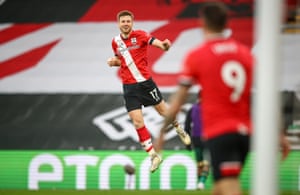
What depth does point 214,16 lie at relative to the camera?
5.53 m

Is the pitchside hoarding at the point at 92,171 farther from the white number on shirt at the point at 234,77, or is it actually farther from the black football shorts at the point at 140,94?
the white number on shirt at the point at 234,77

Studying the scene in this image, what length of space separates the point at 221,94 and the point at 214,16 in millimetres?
564

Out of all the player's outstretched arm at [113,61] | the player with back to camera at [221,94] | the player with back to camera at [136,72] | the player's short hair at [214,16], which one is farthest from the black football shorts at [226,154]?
the player's outstretched arm at [113,61]

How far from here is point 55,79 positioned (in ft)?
47.5

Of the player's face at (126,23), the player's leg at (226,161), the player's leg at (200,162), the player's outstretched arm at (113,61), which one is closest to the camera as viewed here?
the player's leg at (226,161)

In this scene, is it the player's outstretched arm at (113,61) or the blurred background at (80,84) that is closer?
the player's outstretched arm at (113,61)

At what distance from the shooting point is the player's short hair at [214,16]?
217 inches

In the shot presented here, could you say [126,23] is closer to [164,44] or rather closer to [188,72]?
[164,44]

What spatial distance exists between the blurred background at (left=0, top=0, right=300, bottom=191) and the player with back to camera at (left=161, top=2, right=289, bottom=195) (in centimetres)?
840

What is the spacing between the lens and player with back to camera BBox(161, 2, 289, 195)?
5.47 metres

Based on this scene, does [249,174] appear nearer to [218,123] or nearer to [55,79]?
[55,79]

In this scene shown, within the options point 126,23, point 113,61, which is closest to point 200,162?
point 113,61

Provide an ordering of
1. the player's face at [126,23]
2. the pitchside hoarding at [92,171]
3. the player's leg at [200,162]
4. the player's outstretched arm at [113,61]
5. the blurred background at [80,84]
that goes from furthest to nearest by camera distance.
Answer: the blurred background at [80,84] → the pitchside hoarding at [92,171] → the player's leg at [200,162] → the player's outstretched arm at [113,61] → the player's face at [126,23]

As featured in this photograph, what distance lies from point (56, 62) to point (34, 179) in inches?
88.3
